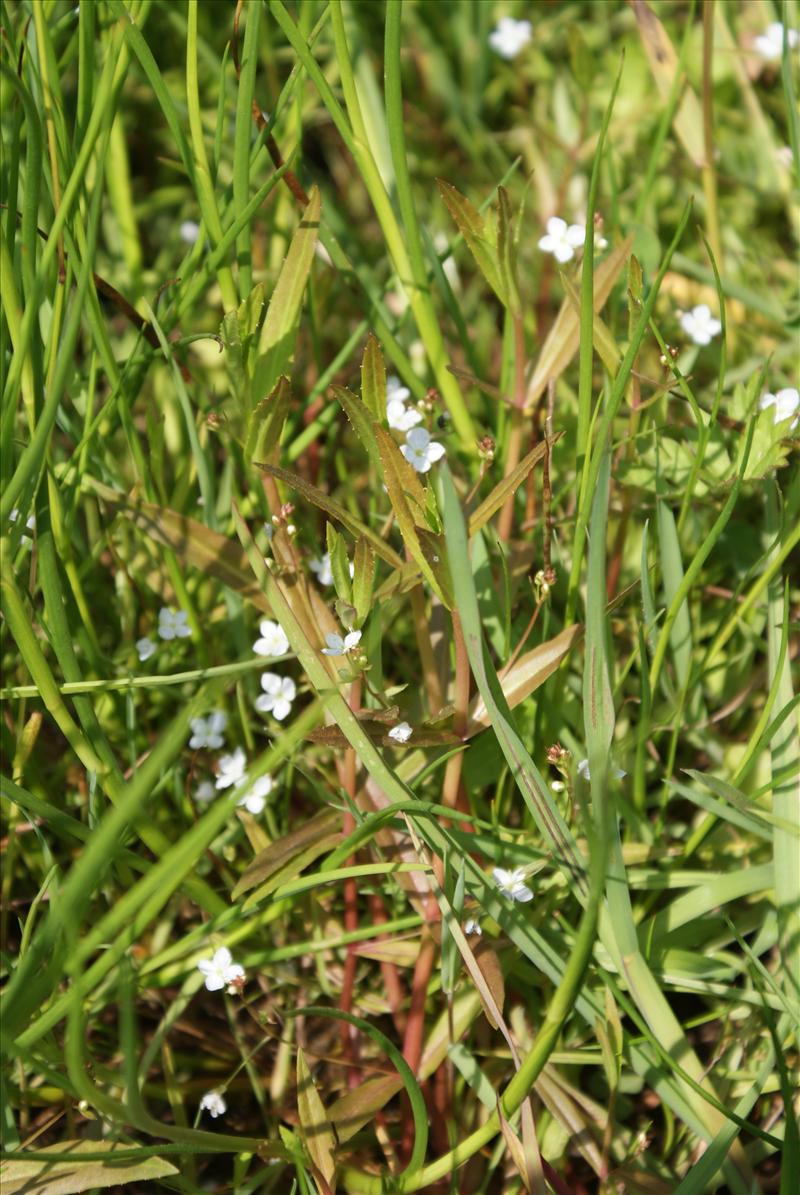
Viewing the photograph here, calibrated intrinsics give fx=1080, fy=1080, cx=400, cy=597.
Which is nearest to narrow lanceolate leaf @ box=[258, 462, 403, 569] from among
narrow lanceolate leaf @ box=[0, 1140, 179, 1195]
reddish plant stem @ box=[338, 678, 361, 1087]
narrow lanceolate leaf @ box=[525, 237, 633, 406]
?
reddish plant stem @ box=[338, 678, 361, 1087]

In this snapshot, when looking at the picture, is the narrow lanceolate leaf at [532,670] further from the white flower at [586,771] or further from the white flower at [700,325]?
the white flower at [700,325]

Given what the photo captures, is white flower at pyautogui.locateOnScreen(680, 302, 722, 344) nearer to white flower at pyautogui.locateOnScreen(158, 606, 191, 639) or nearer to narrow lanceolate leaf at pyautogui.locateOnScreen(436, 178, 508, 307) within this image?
narrow lanceolate leaf at pyautogui.locateOnScreen(436, 178, 508, 307)

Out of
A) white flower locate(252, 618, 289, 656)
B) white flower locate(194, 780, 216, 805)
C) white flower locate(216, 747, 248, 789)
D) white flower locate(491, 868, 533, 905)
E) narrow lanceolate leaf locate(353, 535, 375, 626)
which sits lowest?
white flower locate(194, 780, 216, 805)

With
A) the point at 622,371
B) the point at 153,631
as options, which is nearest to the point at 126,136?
the point at 153,631

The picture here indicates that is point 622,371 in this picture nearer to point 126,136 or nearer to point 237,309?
point 237,309

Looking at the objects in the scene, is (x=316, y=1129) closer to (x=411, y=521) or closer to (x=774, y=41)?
(x=411, y=521)

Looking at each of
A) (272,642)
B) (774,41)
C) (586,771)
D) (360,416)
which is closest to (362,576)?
(360,416)

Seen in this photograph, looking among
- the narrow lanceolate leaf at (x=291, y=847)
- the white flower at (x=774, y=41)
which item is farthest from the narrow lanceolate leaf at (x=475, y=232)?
the white flower at (x=774, y=41)
